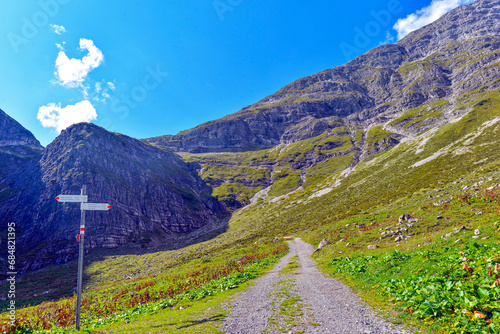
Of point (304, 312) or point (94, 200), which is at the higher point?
point (94, 200)

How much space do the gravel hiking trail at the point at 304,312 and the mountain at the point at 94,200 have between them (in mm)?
109181

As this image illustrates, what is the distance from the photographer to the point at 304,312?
40.0 feet

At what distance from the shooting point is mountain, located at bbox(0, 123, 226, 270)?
10656 centimetres

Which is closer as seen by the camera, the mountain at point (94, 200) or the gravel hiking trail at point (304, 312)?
the gravel hiking trail at point (304, 312)

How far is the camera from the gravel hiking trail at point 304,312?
9.87 m

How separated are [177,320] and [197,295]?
6.77 m

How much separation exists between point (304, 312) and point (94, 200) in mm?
147263

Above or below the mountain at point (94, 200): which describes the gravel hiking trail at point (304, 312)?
below

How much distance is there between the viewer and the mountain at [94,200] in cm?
10656

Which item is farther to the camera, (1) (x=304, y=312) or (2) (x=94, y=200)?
(2) (x=94, y=200)

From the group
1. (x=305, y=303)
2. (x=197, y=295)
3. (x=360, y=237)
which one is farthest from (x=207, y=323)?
(x=360, y=237)

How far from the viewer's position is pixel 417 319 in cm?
898

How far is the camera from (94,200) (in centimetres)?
Answer: 12419

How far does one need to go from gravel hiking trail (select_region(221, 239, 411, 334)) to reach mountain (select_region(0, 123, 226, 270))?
109181mm
